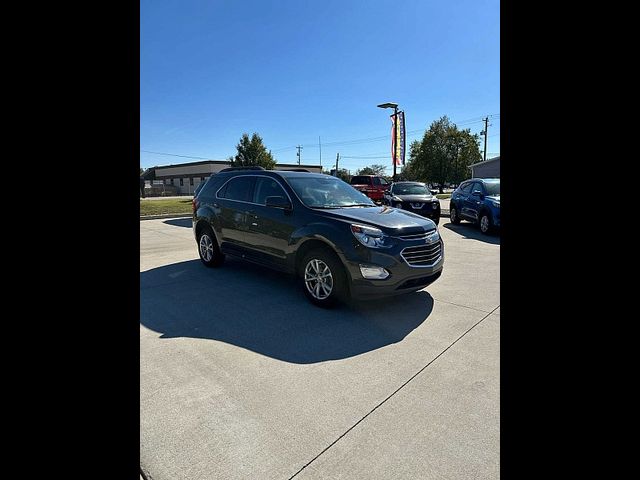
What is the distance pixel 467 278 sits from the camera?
6.00m

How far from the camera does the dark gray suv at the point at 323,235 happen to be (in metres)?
4.25

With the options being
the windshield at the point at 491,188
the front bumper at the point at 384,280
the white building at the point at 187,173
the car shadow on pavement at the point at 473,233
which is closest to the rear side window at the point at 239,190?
the front bumper at the point at 384,280

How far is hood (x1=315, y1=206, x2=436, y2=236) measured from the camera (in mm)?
4398

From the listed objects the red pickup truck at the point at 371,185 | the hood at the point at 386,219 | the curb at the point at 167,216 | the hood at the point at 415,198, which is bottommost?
the hood at the point at 386,219

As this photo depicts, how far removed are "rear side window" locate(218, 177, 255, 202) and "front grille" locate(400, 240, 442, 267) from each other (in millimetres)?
2652

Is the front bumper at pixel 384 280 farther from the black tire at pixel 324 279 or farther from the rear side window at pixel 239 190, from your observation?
the rear side window at pixel 239 190

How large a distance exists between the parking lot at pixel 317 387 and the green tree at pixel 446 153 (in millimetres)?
47868

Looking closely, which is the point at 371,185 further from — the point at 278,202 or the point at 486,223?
the point at 278,202

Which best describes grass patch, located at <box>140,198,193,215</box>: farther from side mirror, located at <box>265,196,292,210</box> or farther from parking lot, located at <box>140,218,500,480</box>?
parking lot, located at <box>140,218,500,480</box>

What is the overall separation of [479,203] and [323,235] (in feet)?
26.8

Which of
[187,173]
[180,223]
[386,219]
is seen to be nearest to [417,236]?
[386,219]
